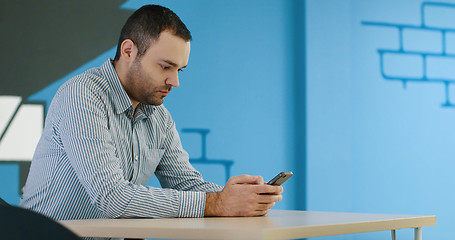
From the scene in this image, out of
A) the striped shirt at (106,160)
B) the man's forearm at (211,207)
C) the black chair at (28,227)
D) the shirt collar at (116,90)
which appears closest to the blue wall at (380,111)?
the striped shirt at (106,160)

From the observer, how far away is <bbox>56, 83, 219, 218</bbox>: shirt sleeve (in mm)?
1375

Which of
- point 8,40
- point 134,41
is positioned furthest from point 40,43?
point 134,41

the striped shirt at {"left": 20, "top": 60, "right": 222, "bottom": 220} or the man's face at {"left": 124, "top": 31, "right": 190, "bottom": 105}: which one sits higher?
the man's face at {"left": 124, "top": 31, "right": 190, "bottom": 105}

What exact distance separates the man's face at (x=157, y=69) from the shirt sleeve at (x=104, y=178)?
0.84ft

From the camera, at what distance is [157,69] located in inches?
69.4

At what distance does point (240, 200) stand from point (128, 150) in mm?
441

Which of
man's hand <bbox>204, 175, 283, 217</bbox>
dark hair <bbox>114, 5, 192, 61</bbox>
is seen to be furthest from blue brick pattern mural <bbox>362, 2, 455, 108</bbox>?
man's hand <bbox>204, 175, 283, 217</bbox>

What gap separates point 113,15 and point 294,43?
1.11m

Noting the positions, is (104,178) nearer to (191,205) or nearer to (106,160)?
(106,160)

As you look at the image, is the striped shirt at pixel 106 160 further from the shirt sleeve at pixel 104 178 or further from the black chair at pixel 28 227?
the black chair at pixel 28 227

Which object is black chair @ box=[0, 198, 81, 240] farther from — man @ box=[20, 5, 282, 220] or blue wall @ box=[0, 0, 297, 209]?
blue wall @ box=[0, 0, 297, 209]

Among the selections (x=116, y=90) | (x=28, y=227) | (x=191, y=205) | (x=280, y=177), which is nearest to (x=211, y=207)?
(x=191, y=205)

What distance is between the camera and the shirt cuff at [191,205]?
4.62ft

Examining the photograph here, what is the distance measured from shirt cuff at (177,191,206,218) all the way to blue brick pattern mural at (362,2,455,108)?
8.34ft
